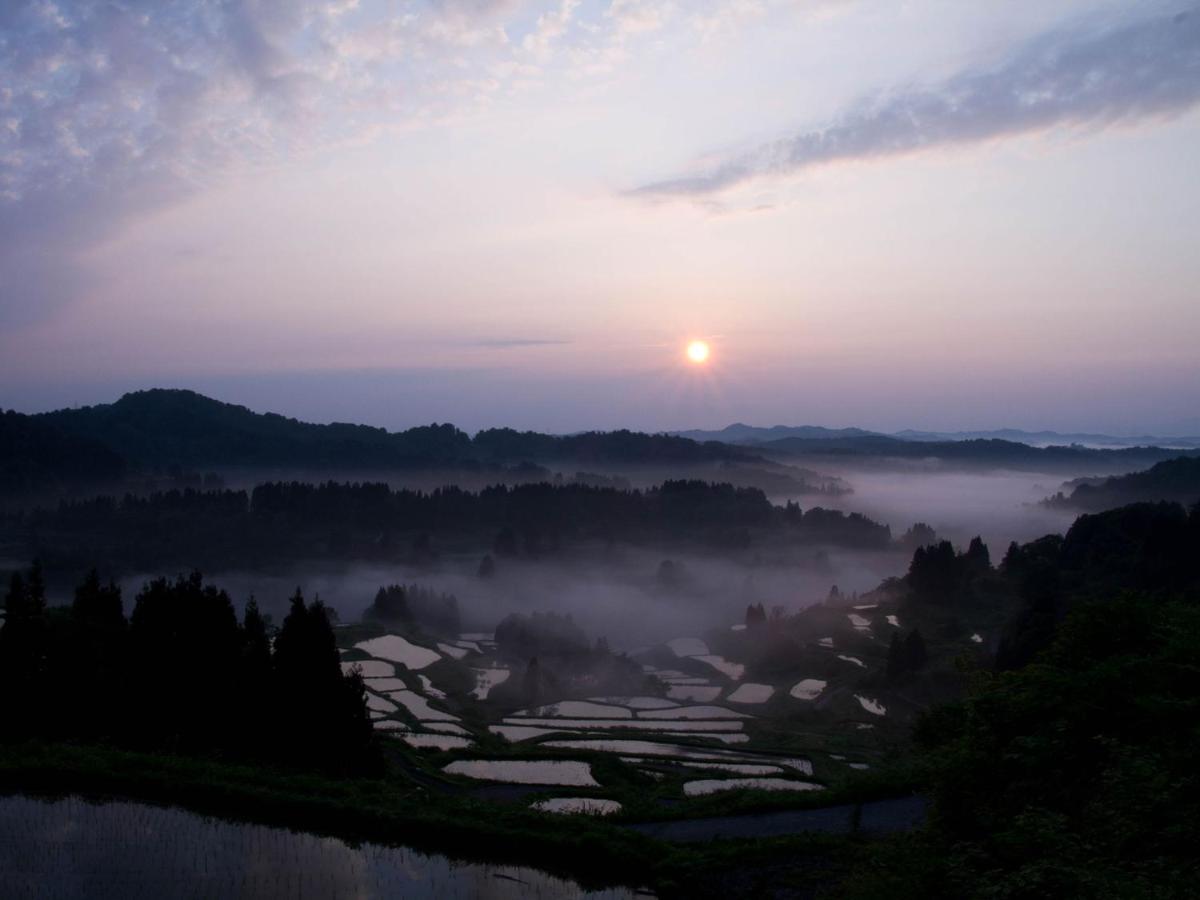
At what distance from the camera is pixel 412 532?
18362cm

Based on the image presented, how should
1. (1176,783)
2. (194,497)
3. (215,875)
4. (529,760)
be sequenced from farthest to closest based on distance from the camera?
(194,497) → (529,760) → (215,875) → (1176,783)

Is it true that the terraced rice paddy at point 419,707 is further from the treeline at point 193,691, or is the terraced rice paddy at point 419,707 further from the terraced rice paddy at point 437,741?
the treeline at point 193,691

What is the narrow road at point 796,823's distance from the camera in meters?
20.7

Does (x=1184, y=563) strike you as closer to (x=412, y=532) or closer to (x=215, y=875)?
(x=215, y=875)

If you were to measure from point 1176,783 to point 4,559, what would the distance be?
16679 cm

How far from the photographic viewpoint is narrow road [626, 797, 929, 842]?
20.7 m

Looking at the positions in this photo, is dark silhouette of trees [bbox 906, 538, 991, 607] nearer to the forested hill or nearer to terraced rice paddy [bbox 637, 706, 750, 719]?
terraced rice paddy [bbox 637, 706, 750, 719]

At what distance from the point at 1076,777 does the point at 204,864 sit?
16125mm

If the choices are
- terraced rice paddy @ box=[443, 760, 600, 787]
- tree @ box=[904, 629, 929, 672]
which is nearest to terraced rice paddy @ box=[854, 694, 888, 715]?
tree @ box=[904, 629, 929, 672]

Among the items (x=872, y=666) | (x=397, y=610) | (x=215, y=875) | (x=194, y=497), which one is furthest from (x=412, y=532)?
(x=215, y=875)

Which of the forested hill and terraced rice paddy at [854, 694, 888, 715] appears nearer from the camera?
terraced rice paddy at [854, 694, 888, 715]

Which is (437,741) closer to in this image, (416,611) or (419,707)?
(419,707)

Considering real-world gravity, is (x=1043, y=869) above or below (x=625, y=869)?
above

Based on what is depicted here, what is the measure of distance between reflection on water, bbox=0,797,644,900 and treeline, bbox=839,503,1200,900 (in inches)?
256
